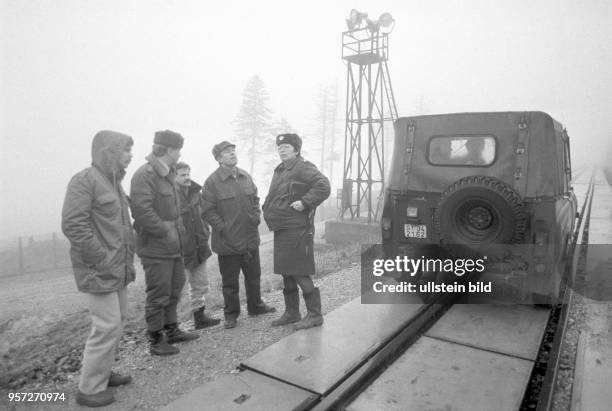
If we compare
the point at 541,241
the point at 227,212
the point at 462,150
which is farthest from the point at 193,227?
the point at 541,241

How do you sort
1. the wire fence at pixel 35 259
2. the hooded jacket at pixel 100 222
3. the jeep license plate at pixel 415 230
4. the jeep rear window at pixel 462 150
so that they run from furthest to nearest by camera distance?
the wire fence at pixel 35 259 < the jeep license plate at pixel 415 230 < the jeep rear window at pixel 462 150 < the hooded jacket at pixel 100 222

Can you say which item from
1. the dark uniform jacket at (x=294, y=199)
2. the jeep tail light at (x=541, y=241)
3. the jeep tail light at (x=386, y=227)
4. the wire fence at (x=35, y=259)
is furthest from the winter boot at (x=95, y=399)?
the wire fence at (x=35, y=259)

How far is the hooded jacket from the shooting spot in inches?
121

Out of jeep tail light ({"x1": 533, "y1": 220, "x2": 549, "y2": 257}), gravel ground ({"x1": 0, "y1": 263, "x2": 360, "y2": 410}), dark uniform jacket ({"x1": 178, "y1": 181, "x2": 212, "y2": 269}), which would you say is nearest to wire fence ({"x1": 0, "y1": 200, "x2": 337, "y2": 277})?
gravel ground ({"x1": 0, "y1": 263, "x2": 360, "y2": 410})

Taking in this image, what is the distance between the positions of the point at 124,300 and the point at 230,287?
1508 mm

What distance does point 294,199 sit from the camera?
4.49m

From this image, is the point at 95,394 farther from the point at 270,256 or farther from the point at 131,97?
the point at 131,97

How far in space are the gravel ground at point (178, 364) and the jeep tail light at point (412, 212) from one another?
1.59 m

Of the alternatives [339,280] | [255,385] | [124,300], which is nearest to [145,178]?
[124,300]

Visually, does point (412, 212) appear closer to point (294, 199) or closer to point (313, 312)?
point (294, 199)

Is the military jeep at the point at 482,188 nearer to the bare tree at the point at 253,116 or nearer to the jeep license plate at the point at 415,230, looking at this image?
the jeep license plate at the point at 415,230

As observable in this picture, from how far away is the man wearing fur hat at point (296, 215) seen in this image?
4.44 metres

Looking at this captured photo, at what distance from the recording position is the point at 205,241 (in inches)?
191

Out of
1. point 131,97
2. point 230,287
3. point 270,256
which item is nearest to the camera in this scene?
point 230,287
